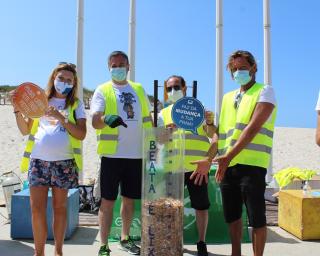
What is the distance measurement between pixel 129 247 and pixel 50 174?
1.40 m

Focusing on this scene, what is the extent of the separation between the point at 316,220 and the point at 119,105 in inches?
116

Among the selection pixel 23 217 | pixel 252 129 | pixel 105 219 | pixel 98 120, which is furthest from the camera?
pixel 23 217

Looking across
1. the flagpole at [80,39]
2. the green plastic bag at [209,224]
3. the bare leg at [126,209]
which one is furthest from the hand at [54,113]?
the flagpole at [80,39]

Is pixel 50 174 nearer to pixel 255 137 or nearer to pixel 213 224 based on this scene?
pixel 255 137

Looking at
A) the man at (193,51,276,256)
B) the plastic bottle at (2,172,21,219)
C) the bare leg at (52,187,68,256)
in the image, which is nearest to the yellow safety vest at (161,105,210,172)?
the man at (193,51,276,256)

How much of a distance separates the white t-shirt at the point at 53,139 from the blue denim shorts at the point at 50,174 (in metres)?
0.05

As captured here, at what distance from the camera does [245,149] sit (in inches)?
157

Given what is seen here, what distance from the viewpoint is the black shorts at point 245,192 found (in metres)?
3.88

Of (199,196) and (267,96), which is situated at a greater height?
(267,96)

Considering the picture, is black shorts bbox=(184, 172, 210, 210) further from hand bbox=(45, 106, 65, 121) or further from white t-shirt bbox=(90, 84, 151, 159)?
hand bbox=(45, 106, 65, 121)

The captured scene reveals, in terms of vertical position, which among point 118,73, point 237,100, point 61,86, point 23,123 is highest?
point 118,73

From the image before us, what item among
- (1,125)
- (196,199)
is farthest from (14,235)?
(1,125)

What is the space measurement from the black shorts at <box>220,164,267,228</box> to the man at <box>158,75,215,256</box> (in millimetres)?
823

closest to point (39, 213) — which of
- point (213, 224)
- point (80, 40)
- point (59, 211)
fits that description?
point (59, 211)
